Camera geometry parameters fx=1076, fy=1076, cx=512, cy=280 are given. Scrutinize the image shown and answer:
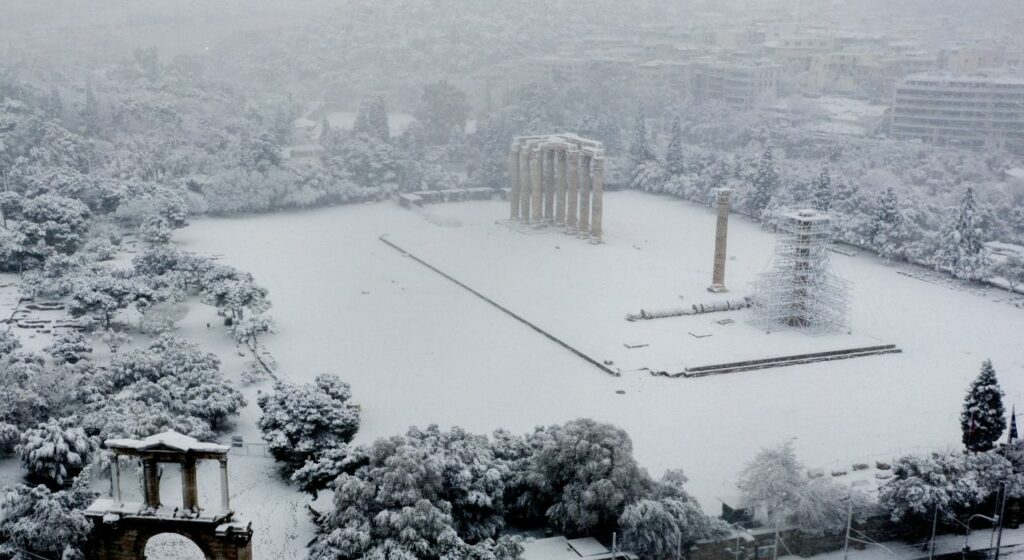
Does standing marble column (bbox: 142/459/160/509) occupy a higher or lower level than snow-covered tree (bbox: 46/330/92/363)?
higher

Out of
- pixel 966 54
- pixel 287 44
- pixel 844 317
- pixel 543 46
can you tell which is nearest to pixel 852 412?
pixel 844 317

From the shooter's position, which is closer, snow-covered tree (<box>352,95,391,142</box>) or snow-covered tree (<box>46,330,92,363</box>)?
snow-covered tree (<box>46,330,92,363</box>)

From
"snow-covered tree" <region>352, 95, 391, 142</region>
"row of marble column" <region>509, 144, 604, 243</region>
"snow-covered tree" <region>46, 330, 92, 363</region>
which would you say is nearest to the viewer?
"snow-covered tree" <region>46, 330, 92, 363</region>

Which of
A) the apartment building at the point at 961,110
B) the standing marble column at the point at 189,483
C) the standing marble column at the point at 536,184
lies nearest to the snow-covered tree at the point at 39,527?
the standing marble column at the point at 189,483

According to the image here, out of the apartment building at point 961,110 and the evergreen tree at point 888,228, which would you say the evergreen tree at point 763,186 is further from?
the apartment building at point 961,110

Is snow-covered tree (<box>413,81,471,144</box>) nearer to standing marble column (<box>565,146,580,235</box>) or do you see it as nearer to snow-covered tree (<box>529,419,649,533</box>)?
standing marble column (<box>565,146,580,235</box>)

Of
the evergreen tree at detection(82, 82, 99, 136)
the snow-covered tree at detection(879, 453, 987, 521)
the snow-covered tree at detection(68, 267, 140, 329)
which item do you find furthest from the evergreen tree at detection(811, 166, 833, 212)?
the evergreen tree at detection(82, 82, 99, 136)

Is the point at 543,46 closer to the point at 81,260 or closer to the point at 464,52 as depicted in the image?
the point at 464,52
